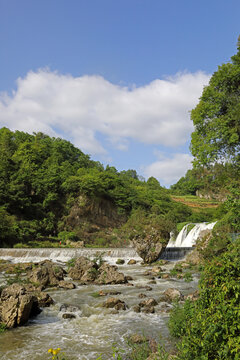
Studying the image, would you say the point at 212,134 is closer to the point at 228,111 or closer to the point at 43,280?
the point at 228,111

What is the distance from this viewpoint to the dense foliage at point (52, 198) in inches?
1410

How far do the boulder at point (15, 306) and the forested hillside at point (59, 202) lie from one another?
22494 millimetres

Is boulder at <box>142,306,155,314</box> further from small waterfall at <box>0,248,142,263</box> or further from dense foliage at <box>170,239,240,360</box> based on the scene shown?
small waterfall at <box>0,248,142,263</box>

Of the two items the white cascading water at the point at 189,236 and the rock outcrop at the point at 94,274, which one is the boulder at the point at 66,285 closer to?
the rock outcrop at the point at 94,274

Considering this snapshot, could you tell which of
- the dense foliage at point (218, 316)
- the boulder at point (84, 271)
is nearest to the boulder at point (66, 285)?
the boulder at point (84, 271)

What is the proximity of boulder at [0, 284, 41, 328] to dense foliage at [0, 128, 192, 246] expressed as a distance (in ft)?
75.5

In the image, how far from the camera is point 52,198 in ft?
132

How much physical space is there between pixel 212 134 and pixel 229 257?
1364 cm

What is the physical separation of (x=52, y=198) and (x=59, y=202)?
1772 millimetres

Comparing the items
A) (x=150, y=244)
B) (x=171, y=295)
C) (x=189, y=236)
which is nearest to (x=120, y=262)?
(x=150, y=244)

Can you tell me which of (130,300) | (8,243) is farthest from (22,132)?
(130,300)

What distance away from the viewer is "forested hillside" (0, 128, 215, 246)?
35.8 m

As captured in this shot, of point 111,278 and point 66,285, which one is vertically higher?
point 111,278

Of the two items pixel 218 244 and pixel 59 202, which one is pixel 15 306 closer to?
pixel 218 244
